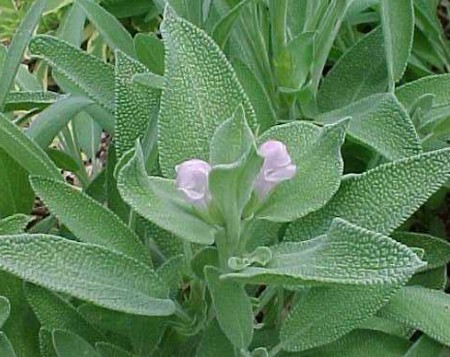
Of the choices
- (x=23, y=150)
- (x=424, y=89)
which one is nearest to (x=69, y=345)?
(x=23, y=150)

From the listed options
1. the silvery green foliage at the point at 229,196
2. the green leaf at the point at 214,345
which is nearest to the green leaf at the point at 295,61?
the silvery green foliage at the point at 229,196

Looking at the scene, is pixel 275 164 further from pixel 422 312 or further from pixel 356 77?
pixel 356 77

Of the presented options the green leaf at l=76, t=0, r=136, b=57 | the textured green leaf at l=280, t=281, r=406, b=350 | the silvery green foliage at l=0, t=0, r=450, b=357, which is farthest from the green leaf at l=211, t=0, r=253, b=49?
the textured green leaf at l=280, t=281, r=406, b=350

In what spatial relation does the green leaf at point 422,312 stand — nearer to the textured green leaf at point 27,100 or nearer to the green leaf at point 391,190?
the green leaf at point 391,190

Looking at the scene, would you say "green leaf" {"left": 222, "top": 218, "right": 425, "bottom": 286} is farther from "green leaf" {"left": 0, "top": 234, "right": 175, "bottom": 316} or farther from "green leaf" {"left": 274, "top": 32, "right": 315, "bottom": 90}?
"green leaf" {"left": 274, "top": 32, "right": 315, "bottom": 90}

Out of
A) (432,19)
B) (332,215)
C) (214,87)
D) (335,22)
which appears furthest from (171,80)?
(432,19)

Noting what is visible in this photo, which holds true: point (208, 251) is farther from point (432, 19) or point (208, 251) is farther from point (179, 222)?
point (432, 19)
